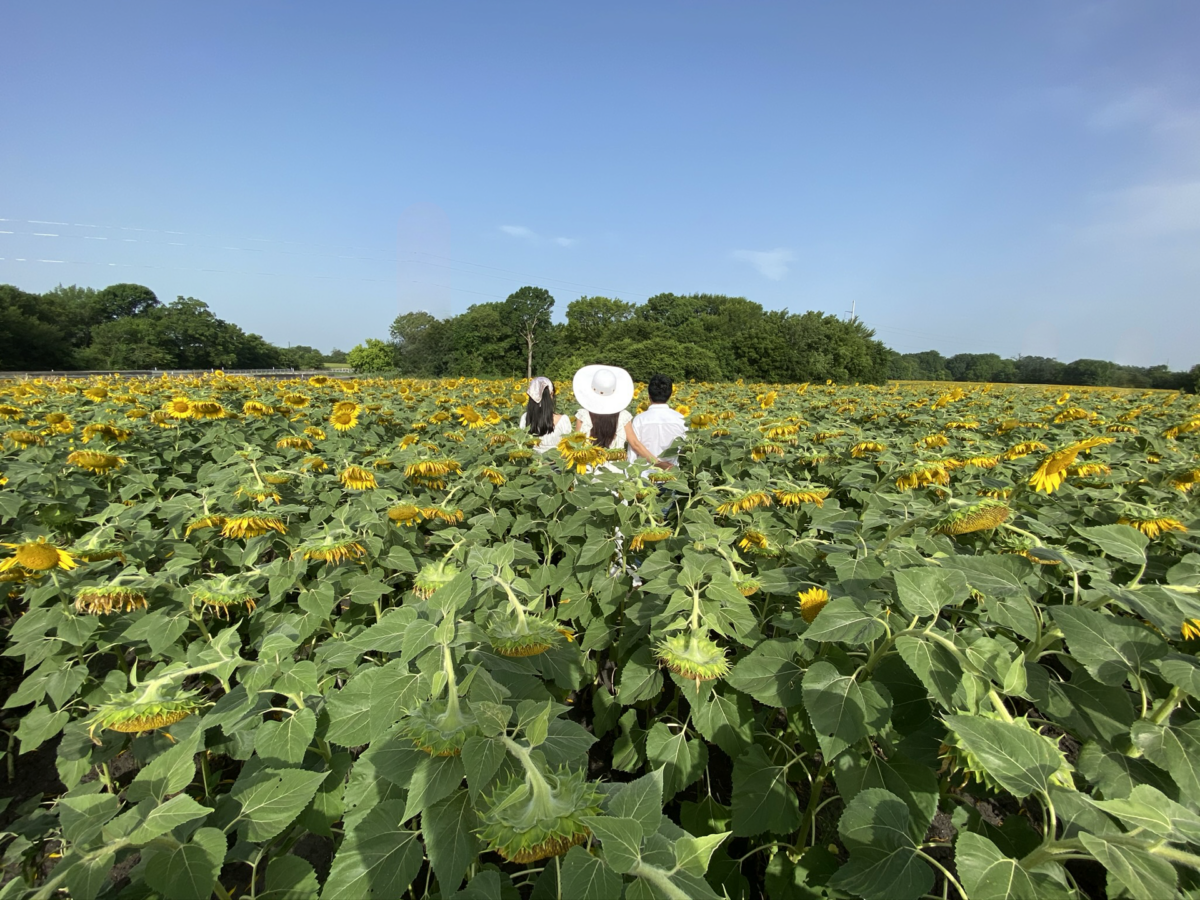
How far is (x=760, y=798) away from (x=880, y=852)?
0.48 meters

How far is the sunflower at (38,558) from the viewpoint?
5.75ft

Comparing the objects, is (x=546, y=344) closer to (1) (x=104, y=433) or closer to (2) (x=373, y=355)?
(2) (x=373, y=355)

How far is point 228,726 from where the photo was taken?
1.10 m

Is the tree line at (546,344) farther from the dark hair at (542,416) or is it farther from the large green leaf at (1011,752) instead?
the large green leaf at (1011,752)

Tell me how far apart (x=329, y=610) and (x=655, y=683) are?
1.16 meters

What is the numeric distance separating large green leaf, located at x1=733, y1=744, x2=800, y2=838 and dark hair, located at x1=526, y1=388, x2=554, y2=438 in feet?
11.7

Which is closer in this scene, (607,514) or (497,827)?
(497,827)

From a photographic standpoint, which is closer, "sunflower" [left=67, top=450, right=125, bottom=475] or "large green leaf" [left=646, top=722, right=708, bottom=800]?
"large green leaf" [left=646, top=722, right=708, bottom=800]

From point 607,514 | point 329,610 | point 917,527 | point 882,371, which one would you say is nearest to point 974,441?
point 917,527

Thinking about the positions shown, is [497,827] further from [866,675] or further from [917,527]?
[917,527]

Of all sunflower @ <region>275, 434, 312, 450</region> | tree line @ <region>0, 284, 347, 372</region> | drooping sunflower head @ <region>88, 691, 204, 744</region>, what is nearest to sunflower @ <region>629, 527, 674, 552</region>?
drooping sunflower head @ <region>88, 691, 204, 744</region>

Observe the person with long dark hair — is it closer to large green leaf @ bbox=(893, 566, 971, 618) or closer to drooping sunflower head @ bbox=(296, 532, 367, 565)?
drooping sunflower head @ bbox=(296, 532, 367, 565)

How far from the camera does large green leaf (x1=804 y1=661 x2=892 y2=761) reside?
1081mm

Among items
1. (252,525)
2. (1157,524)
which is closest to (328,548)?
(252,525)
